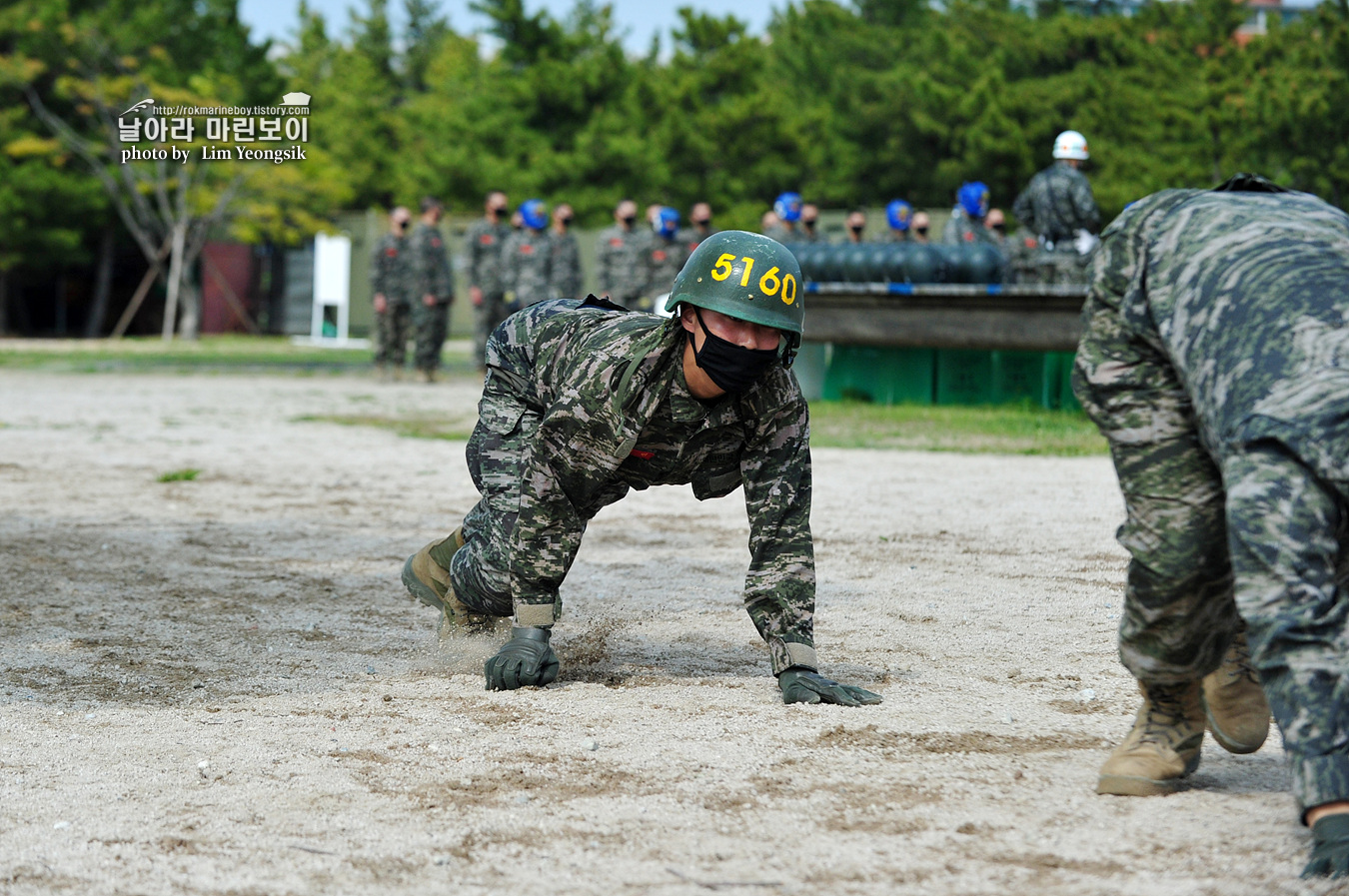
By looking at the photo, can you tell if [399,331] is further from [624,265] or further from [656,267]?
[656,267]

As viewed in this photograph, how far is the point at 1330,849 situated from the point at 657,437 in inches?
84.2

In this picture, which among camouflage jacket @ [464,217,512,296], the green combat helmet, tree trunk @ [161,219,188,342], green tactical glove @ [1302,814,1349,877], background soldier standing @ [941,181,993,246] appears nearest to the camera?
green tactical glove @ [1302,814,1349,877]

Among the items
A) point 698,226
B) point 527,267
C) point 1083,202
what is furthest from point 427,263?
point 1083,202

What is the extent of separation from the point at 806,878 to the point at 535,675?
176 cm

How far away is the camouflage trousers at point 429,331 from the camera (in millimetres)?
18859

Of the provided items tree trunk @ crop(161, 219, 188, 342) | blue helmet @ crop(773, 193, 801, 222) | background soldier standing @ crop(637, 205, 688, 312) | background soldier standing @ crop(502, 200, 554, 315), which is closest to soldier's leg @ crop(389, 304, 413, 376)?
background soldier standing @ crop(502, 200, 554, 315)

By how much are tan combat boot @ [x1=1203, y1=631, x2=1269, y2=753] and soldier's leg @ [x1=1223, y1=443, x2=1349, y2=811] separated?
73 centimetres

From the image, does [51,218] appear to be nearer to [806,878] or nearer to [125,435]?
[125,435]

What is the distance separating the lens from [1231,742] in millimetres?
3598

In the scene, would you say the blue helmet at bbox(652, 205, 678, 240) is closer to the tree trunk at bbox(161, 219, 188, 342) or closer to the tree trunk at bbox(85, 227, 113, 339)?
the tree trunk at bbox(161, 219, 188, 342)

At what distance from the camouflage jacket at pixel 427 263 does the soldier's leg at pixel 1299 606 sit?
16564 millimetres

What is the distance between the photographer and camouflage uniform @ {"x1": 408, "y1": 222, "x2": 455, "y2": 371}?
1872 centimetres

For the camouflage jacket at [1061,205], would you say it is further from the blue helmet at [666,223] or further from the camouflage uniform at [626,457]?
the camouflage uniform at [626,457]

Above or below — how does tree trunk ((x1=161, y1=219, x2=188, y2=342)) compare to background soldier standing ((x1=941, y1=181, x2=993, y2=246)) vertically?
below
